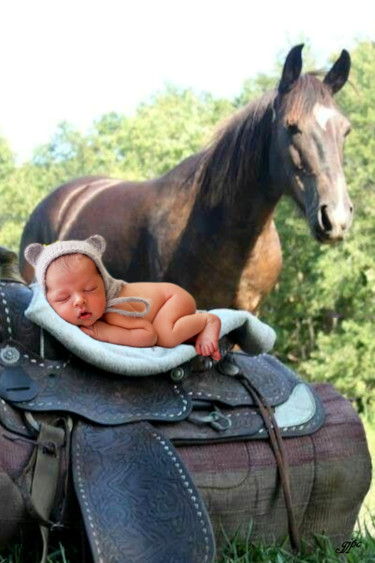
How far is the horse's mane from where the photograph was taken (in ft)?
17.9

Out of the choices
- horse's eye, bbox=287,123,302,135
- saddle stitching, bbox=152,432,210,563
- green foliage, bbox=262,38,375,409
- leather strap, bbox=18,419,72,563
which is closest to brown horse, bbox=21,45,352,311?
horse's eye, bbox=287,123,302,135

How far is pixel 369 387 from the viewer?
10094 mm

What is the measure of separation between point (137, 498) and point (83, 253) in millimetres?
616

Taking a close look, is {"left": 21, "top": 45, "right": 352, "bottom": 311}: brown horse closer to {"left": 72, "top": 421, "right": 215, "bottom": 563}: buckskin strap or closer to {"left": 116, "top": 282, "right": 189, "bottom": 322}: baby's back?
{"left": 116, "top": 282, "right": 189, "bottom": 322}: baby's back

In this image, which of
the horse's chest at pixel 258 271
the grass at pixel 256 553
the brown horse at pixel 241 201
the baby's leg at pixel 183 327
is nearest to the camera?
the grass at pixel 256 553

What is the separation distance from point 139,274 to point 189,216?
0.66 m

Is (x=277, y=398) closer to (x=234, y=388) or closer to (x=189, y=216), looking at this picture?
(x=234, y=388)

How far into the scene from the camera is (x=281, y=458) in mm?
2146

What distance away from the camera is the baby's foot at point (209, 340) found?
2174 mm

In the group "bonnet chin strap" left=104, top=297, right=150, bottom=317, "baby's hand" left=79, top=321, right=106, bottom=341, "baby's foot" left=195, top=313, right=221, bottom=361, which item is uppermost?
"bonnet chin strap" left=104, top=297, right=150, bottom=317

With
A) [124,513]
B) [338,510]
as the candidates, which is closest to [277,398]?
[338,510]

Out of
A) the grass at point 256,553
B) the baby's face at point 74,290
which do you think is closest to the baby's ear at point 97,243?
the baby's face at point 74,290

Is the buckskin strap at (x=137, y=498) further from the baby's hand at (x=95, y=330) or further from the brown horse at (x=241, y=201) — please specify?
the brown horse at (x=241, y=201)

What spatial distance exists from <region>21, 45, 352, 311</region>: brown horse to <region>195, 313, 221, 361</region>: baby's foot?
287 centimetres
